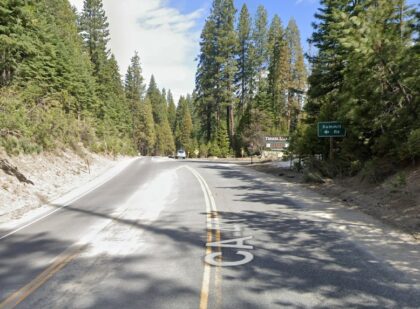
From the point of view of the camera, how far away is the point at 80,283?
6.51 metres

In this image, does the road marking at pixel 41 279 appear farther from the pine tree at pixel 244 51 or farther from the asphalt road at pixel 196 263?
the pine tree at pixel 244 51

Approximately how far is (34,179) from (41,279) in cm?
1337

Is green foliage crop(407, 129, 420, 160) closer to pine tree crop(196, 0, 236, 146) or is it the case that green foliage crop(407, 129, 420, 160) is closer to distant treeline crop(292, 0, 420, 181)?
distant treeline crop(292, 0, 420, 181)

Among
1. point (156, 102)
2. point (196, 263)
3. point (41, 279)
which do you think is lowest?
point (41, 279)

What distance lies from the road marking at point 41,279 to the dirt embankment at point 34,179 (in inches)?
207

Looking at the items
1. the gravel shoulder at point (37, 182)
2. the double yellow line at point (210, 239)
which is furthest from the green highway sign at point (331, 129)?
the gravel shoulder at point (37, 182)

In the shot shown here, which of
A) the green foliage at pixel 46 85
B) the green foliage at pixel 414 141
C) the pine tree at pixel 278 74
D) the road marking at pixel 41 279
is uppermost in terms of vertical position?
the pine tree at pixel 278 74

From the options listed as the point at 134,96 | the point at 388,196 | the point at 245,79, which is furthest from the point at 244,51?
the point at 388,196

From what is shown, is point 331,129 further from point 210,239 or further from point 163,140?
point 163,140

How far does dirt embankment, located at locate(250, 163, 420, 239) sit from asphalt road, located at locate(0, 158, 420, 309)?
1870 mm

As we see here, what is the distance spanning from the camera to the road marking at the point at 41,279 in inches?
230

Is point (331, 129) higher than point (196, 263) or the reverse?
higher

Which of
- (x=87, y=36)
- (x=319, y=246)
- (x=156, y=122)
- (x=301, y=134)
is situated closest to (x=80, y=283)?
(x=319, y=246)

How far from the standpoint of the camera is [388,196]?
13.2 metres
